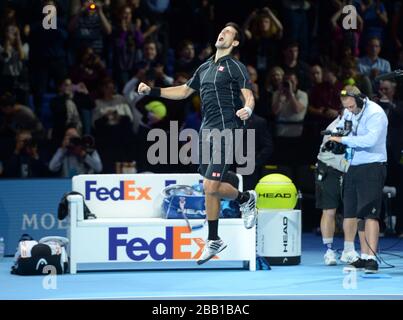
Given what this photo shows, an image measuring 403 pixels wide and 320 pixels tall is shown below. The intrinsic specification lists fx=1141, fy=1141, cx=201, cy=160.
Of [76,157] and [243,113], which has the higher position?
[243,113]

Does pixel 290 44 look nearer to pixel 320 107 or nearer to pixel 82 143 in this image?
pixel 320 107

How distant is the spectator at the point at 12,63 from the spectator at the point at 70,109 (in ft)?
1.94

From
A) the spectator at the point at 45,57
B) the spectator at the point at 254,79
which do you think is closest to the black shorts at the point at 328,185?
the spectator at the point at 254,79

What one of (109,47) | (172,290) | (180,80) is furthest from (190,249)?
(109,47)

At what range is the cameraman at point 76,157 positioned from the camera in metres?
14.7

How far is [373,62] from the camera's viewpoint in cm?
1620

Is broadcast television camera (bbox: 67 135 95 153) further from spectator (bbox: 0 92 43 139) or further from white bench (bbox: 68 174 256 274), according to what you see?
white bench (bbox: 68 174 256 274)

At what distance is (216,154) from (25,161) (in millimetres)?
4924

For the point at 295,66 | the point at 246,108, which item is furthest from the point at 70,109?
the point at 246,108

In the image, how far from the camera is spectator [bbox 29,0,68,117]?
1596 centimetres

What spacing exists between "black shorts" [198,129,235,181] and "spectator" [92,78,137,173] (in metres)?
4.49

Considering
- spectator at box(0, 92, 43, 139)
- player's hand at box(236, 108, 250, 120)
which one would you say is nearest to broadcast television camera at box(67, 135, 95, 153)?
spectator at box(0, 92, 43, 139)

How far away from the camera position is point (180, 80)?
50.5ft
